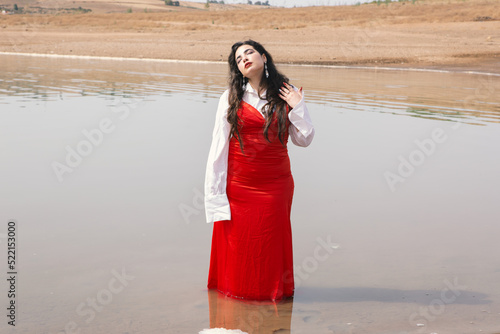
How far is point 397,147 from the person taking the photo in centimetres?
871

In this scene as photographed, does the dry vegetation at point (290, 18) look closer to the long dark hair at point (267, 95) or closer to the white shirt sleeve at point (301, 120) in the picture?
the long dark hair at point (267, 95)

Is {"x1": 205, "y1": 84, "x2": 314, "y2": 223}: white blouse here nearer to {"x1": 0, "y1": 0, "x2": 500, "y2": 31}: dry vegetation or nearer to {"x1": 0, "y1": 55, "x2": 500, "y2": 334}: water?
{"x1": 0, "y1": 55, "x2": 500, "y2": 334}: water

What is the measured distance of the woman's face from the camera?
370 centimetres

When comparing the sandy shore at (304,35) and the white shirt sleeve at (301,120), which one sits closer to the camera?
the white shirt sleeve at (301,120)

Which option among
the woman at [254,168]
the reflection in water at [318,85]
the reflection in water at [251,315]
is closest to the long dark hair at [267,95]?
the woman at [254,168]

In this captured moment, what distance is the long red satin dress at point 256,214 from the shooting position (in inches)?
147

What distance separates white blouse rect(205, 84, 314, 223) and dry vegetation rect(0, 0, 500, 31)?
29096 millimetres

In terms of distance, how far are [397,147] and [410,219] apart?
3068 mm

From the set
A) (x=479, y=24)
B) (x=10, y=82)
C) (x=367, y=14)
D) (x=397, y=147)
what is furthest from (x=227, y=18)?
(x=397, y=147)

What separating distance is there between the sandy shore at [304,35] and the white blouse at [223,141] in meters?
18.1

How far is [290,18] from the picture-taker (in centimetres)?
3662

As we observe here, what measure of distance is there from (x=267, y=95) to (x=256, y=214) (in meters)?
0.72

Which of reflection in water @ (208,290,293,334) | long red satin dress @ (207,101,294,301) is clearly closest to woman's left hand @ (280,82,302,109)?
long red satin dress @ (207,101,294,301)

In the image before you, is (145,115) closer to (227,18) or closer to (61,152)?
(61,152)
